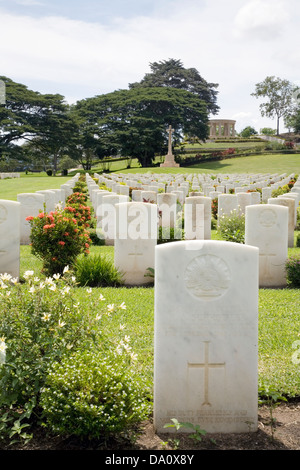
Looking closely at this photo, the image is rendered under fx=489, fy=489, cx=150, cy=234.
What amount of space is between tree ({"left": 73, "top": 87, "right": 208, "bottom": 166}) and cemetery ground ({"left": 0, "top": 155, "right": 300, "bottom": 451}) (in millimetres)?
46390

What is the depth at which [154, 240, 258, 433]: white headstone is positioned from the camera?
348cm

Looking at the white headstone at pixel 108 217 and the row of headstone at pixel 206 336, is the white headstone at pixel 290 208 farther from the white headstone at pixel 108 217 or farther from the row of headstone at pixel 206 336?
the row of headstone at pixel 206 336

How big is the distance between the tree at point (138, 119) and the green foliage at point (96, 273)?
45.1 metres

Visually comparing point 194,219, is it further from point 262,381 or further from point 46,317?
point 46,317

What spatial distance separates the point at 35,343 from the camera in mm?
3629

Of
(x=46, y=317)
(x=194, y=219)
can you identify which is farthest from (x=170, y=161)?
(x=46, y=317)

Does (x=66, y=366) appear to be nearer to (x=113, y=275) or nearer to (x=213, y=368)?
(x=213, y=368)

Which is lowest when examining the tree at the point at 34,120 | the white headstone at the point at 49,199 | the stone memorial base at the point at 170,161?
the white headstone at the point at 49,199

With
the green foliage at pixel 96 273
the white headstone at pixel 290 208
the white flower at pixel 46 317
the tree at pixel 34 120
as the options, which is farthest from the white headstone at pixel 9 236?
the tree at pixel 34 120

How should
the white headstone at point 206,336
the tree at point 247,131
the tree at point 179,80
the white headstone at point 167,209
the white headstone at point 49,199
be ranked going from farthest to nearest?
the tree at point 247,131 < the tree at point 179,80 < the white headstone at point 167,209 < the white headstone at point 49,199 < the white headstone at point 206,336

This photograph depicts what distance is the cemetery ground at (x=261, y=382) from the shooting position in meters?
3.31


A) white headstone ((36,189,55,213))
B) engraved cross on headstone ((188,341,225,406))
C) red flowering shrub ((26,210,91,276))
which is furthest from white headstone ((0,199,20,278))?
white headstone ((36,189,55,213))

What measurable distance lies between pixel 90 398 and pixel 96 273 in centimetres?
440

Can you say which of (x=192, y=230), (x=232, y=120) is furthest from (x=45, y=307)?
(x=232, y=120)
